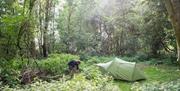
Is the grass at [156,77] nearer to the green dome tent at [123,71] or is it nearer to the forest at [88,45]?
the forest at [88,45]

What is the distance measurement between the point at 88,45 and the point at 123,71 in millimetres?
9462


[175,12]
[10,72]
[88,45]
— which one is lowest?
[88,45]

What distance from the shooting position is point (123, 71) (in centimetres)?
1286

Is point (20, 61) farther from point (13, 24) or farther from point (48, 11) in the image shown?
point (48, 11)

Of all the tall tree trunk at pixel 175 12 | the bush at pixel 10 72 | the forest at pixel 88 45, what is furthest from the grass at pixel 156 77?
the tall tree trunk at pixel 175 12

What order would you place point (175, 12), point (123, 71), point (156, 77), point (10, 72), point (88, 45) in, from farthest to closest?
point (88, 45) → point (156, 77) → point (123, 71) → point (10, 72) → point (175, 12)

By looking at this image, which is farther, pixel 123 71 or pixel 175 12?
pixel 123 71

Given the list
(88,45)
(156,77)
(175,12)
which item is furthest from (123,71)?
(175,12)

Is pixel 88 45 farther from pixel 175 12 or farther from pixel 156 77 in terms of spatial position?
pixel 175 12

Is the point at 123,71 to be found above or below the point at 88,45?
above

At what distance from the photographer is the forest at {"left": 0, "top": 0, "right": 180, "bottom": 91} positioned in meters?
9.03

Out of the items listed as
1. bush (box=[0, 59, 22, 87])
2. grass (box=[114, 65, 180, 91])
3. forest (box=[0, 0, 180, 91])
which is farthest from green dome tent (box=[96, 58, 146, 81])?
bush (box=[0, 59, 22, 87])

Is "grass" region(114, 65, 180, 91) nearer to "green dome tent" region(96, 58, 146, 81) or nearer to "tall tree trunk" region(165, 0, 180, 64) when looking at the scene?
"green dome tent" region(96, 58, 146, 81)

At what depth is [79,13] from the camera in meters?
22.8
